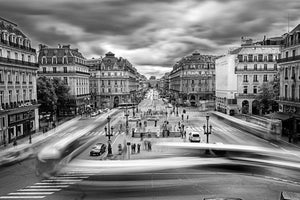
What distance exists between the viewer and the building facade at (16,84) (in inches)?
1516

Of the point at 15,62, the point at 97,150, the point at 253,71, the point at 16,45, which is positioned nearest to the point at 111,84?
the point at 253,71

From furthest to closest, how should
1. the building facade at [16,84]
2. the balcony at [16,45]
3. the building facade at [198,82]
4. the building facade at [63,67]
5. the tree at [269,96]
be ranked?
1. the building facade at [198,82]
2. the building facade at [63,67]
3. the tree at [269,96]
4. the balcony at [16,45]
5. the building facade at [16,84]

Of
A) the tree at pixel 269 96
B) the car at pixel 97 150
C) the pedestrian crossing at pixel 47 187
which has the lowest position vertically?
the pedestrian crossing at pixel 47 187

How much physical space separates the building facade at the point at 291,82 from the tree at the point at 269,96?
1084cm

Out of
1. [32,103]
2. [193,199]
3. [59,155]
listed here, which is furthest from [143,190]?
[32,103]

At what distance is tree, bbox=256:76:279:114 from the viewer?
2276 inches

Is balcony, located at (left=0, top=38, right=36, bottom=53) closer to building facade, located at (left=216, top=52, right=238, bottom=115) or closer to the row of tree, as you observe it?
the row of tree

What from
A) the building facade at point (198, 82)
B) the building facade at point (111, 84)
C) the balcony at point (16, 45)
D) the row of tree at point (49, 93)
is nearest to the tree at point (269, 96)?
the building facade at point (198, 82)

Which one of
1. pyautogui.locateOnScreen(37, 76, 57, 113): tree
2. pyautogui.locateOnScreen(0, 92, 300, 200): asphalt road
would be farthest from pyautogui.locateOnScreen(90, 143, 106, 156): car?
pyautogui.locateOnScreen(37, 76, 57, 113): tree

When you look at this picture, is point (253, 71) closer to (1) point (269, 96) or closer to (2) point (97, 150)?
(1) point (269, 96)

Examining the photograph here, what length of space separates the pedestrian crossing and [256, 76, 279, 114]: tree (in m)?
46.6

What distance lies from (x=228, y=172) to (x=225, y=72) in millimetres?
56226

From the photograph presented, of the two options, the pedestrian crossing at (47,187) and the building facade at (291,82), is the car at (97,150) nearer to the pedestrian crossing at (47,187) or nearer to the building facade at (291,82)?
the pedestrian crossing at (47,187)

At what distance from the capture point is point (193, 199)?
17297mm
